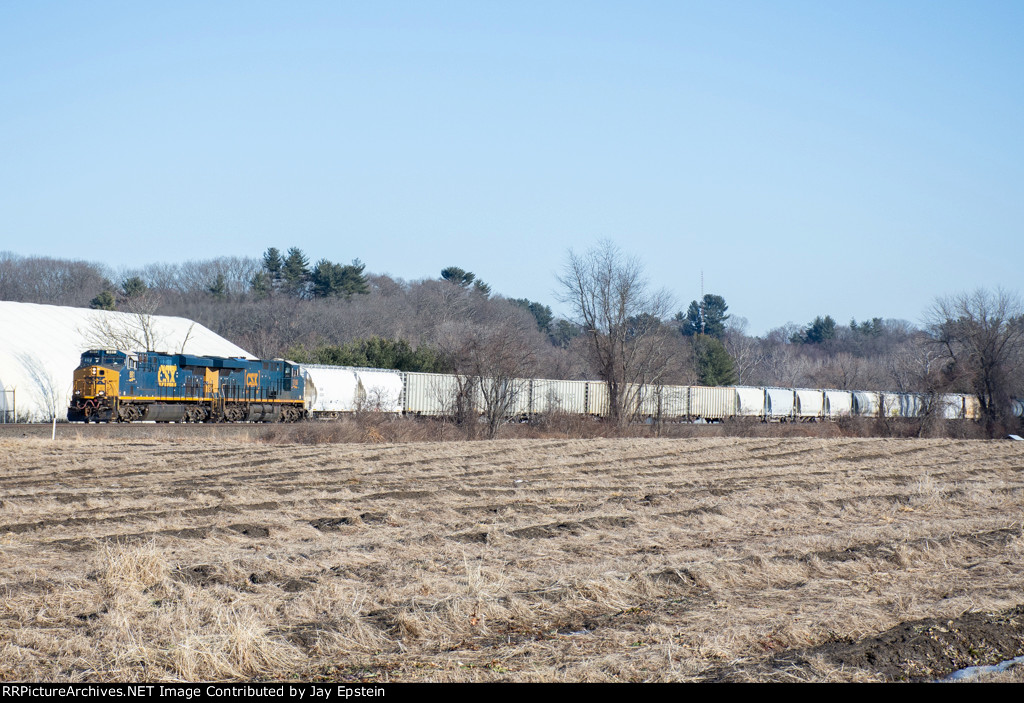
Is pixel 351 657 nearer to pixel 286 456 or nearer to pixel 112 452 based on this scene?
pixel 286 456

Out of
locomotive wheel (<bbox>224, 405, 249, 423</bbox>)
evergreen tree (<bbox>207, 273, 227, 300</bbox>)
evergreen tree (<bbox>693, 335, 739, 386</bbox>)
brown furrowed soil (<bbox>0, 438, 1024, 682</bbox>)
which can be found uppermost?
evergreen tree (<bbox>207, 273, 227, 300</bbox>)

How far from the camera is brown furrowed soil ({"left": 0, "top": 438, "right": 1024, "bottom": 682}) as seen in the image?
6.45 meters

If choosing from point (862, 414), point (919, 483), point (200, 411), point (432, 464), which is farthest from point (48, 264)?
point (919, 483)

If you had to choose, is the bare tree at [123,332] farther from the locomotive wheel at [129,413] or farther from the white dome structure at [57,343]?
the locomotive wheel at [129,413]

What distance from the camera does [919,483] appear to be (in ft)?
62.8

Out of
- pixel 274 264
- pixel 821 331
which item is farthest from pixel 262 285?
pixel 821 331

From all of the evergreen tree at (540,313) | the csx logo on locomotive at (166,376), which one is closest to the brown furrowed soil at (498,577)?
the csx logo on locomotive at (166,376)

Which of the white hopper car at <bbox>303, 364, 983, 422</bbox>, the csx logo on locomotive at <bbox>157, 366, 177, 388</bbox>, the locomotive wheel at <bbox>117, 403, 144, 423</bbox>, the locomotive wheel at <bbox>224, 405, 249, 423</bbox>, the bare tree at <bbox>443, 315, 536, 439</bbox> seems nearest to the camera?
the locomotive wheel at <bbox>117, 403, 144, 423</bbox>

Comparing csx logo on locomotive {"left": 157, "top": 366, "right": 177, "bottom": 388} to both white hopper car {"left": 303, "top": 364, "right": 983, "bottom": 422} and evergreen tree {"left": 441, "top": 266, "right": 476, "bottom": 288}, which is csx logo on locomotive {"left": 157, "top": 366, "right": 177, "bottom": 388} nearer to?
white hopper car {"left": 303, "top": 364, "right": 983, "bottom": 422}

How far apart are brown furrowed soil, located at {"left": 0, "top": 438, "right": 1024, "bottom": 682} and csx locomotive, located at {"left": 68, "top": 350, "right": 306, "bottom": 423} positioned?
1779 cm

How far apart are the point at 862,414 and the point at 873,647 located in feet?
203

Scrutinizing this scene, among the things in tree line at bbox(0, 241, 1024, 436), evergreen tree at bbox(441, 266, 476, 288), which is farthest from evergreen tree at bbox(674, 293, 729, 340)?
evergreen tree at bbox(441, 266, 476, 288)

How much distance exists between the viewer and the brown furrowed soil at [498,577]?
645 centimetres

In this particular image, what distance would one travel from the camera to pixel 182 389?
39.1m
